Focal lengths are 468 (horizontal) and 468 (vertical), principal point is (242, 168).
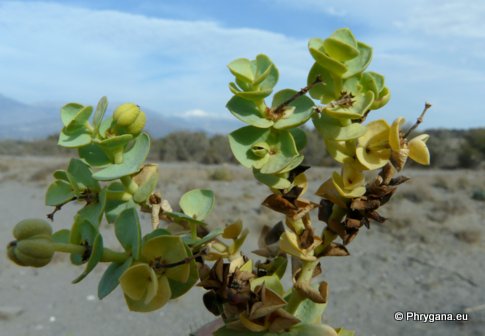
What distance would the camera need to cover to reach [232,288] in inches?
24.4

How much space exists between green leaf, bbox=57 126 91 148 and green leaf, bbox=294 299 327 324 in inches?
14.7

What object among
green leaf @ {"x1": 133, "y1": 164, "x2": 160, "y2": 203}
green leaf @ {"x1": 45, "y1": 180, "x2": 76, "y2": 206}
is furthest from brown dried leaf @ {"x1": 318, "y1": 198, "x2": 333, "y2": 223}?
green leaf @ {"x1": 45, "y1": 180, "x2": 76, "y2": 206}

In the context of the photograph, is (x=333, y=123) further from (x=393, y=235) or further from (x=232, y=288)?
(x=393, y=235)

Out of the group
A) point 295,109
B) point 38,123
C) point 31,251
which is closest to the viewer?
point 31,251

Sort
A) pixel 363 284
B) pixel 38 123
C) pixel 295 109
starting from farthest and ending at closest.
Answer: pixel 38 123 < pixel 363 284 < pixel 295 109

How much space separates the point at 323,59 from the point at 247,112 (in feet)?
0.36

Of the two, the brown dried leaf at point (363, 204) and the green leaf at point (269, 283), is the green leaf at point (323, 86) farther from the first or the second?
the green leaf at point (269, 283)

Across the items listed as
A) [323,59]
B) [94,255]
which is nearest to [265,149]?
[323,59]

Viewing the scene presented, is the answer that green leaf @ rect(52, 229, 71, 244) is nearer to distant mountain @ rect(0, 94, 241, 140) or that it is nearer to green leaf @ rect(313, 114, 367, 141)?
green leaf @ rect(313, 114, 367, 141)

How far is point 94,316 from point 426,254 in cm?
396

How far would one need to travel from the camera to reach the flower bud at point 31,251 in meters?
0.48

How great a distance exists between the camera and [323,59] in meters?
0.53

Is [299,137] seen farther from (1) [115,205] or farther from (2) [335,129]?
(1) [115,205]

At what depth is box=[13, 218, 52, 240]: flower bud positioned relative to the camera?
498 millimetres
